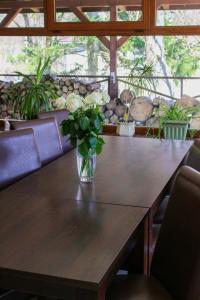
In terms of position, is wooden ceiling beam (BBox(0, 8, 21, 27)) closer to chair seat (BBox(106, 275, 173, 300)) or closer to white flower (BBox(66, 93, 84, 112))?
white flower (BBox(66, 93, 84, 112))

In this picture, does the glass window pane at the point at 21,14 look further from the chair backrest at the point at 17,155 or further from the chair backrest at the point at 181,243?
the chair backrest at the point at 181,243

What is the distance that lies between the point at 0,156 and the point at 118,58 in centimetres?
263

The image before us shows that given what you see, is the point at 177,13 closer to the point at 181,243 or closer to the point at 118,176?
the point at 118,176

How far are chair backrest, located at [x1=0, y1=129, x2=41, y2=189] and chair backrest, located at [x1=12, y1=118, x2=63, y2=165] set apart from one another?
7.3 inches

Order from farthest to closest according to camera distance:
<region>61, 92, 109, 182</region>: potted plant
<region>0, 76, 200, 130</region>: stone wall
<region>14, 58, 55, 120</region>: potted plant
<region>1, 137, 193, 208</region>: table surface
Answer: <region>14, 58, 55, 120</region>: potted plant < <region>0, 76, 200, 130</region>: stone wall < <region>61, 92, 109, 182</region>: potted plant < <region>1, 137, 193, 208</region>: table surface

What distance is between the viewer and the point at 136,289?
5.27ft

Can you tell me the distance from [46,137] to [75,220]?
Result: 4.00 feet

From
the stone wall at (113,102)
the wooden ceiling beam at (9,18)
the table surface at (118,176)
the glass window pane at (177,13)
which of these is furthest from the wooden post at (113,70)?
the table surface at (118,176)

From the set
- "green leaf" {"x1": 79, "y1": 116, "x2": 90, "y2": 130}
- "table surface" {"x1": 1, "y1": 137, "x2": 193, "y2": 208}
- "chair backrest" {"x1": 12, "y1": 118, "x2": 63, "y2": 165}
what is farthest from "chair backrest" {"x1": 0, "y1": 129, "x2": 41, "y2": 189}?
"green leaf" {"x1": 79, "y1": 116, "x2": 90, "y2": 130}

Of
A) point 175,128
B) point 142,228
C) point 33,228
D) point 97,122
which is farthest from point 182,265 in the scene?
point 175,128

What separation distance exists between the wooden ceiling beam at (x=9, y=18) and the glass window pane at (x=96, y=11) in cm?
48

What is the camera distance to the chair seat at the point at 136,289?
61.2 inches

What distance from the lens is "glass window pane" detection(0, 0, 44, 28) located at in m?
4.33

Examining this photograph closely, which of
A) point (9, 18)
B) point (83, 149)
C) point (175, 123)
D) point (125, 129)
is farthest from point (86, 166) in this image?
point (9, 18)
